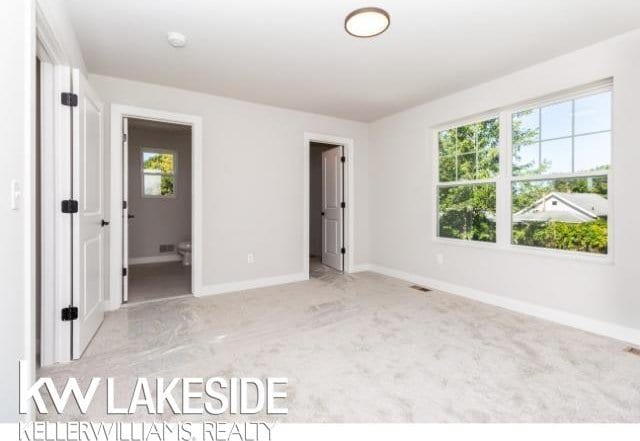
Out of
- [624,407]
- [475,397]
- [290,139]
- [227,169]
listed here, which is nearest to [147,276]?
[227,169]

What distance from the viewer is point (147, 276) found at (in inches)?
187

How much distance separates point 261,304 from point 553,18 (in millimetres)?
3571

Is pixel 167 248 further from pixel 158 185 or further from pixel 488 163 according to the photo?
pixel 488 163

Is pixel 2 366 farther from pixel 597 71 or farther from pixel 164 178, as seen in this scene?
pixel 164 178

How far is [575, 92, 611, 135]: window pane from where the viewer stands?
8.85ft

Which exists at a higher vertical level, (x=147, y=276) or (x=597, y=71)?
(x=597, y=71)

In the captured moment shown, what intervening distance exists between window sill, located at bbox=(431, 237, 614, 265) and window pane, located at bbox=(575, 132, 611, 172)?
2.50ft

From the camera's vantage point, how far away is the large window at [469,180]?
357 centimetres

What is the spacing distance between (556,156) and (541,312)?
1.51 metres

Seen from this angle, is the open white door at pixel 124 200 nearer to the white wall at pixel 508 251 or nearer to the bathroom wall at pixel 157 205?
the bathroom wall at pixel 157 205

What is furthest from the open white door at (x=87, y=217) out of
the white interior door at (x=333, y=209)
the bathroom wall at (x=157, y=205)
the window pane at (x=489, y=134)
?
the window pane at (x=489, y=134)

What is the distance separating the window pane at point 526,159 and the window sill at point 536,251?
0.78 metres

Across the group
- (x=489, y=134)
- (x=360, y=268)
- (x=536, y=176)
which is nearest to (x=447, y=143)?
(x=489, y=134)

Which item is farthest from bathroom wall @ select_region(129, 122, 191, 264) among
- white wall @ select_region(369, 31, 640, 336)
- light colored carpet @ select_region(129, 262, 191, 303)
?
white wall @ select_region(369, 31, 640, 336)
